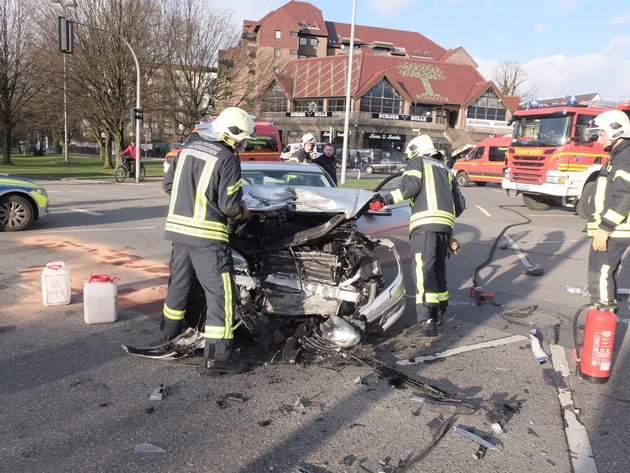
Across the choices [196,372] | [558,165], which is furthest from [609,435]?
[558,165]

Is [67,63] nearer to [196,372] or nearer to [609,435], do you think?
[196,372]

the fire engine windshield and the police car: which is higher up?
the fire engine windshield

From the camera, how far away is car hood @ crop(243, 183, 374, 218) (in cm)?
440

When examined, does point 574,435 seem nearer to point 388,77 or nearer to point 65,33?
point 65,33

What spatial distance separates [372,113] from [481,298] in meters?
46.7

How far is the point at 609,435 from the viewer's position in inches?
128

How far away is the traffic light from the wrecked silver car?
15.4 meters

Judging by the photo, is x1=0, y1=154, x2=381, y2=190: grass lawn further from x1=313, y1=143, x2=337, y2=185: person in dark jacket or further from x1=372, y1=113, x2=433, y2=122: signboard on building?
x1=372, y1=113, x2=433, y2=122: signboard on building

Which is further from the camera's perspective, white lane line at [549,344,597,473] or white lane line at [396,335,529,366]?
white lane line at [396,335,529,366]

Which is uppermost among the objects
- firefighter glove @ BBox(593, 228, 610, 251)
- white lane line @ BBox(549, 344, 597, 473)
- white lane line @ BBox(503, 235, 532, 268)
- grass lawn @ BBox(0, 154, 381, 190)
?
firefighter glove @ BBox(593, 228, 610, 251)

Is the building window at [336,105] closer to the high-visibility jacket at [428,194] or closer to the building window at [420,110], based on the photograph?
the building window at [420,110]

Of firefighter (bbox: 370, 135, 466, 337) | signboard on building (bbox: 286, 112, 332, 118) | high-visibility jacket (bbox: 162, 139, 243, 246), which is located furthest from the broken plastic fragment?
signboard on building (bbox: 286, 112, 332, 118)

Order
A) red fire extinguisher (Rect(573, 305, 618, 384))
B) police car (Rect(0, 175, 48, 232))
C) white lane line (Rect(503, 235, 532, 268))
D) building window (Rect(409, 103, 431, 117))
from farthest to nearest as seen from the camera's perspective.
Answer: building window (Rect(409, 103, 431, 117)), police car (Rect(0, 175, 48, 232)), white lane line (Rect(503, 235, 532, 268)), red fire extinguisher (Rect(573, 305, 618, 384))

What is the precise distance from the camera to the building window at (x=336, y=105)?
5134 cm
